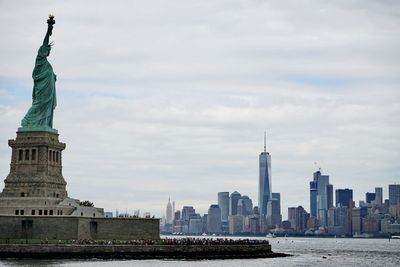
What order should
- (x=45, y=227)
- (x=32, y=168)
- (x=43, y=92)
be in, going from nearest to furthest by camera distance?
(x=45, y=227), (x=32, y=168), (x=43, y=92)

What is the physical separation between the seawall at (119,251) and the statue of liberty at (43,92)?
77.2 ft

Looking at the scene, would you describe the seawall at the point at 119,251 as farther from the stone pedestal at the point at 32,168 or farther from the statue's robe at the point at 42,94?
the statue's robe at the point at 42,94

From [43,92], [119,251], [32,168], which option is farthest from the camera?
[43,92]

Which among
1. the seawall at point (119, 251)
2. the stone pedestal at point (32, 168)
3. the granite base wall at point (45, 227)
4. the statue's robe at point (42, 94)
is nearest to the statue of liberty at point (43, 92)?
the statue's robe at point (42, 94)

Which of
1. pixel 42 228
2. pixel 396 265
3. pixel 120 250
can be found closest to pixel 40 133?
pixel 42 228

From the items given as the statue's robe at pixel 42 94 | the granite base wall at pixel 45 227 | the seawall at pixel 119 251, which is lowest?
the seawall at pixel 119 251

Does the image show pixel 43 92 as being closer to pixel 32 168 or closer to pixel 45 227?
pixel 32 168

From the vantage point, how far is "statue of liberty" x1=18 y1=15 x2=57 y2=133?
424ft

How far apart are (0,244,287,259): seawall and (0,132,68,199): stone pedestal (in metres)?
14.7

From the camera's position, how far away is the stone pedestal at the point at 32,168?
125250mm

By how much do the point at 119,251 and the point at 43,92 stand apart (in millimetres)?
29699

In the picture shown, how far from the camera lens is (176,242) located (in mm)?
123312

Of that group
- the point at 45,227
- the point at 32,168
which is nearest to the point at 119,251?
the point at 45,227

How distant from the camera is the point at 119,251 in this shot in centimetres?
11425
